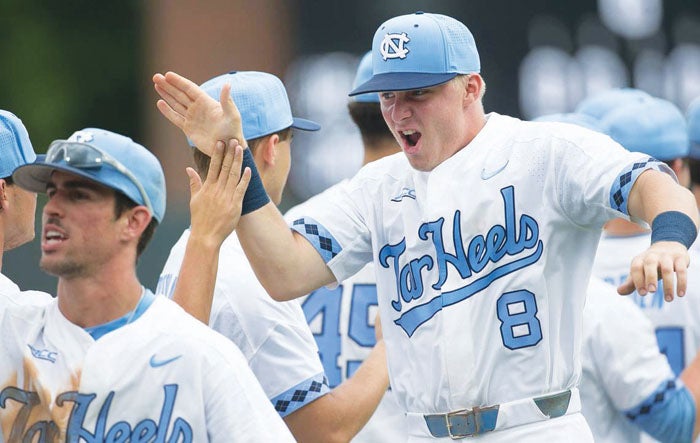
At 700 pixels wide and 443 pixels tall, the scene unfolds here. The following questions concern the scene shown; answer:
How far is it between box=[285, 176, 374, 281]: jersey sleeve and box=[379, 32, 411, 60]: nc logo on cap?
0.42 meters

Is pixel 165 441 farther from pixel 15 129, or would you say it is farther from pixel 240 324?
pixel 15 129

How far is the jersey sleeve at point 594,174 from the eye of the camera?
4168 mm

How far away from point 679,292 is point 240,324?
141cm

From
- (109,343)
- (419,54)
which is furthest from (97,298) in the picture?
(419,54)

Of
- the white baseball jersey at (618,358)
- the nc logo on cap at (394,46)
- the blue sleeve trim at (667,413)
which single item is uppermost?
the nc logo on cap at (394,46)

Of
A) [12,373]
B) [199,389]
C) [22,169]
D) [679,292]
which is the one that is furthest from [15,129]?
[679,292]

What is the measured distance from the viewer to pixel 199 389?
363 cm

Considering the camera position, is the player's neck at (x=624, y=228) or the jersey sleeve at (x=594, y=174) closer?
the jersey sleeve at (x=594, y=174)

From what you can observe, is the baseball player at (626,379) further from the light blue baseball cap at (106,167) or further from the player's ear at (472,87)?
the light blue baseball cap at (106,167)

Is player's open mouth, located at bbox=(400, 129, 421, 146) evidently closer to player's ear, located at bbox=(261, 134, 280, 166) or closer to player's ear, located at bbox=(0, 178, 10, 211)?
player's ear, located at bbox=(261, 134, 280, 166)

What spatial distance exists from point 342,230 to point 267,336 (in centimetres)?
40

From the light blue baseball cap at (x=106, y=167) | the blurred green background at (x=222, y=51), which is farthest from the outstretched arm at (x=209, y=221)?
the blurred green background at (x=222, y=51)

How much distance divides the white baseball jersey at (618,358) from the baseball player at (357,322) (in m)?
0.71

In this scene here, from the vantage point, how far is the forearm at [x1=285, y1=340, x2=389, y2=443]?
4.66 m
